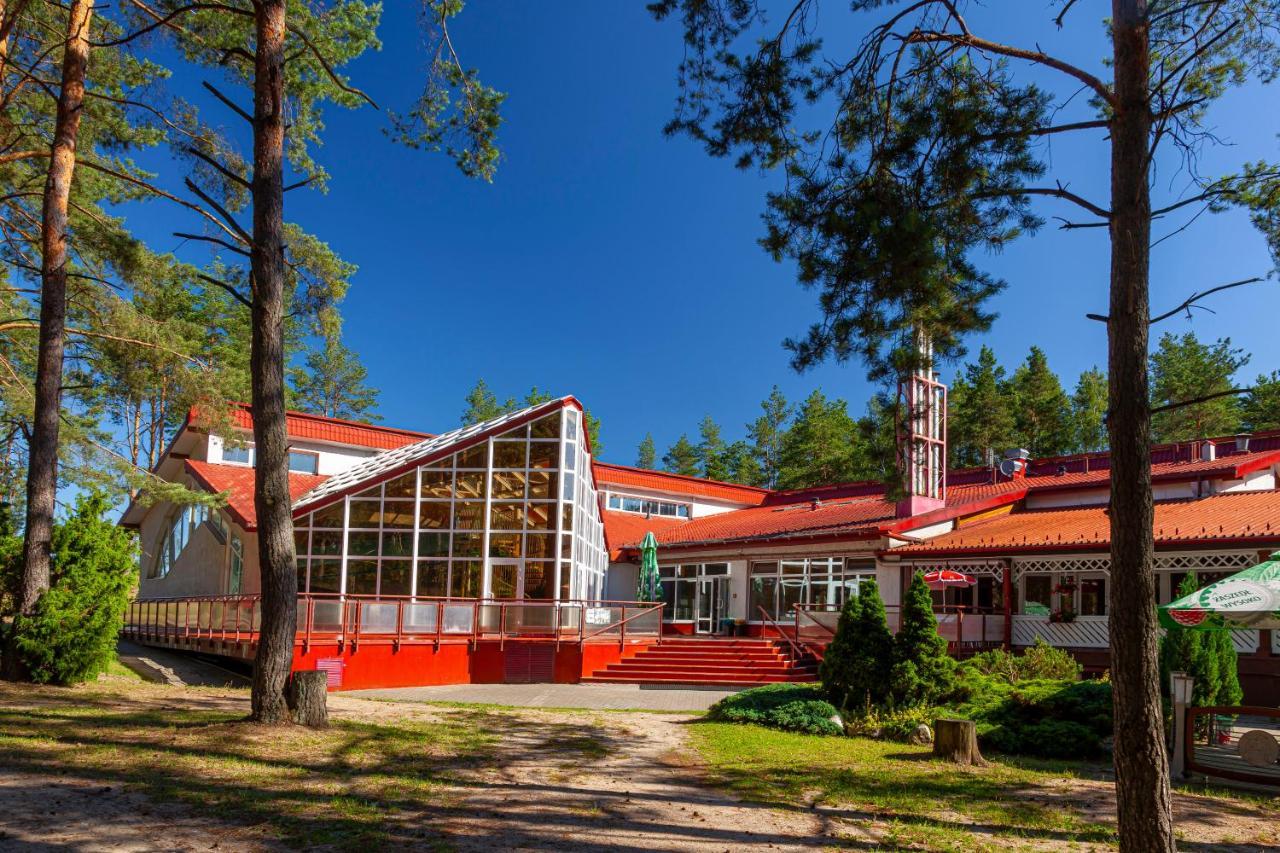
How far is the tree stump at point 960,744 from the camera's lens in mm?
10039

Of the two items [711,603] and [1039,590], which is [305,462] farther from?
[1039,590]

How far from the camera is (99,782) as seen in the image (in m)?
6.89

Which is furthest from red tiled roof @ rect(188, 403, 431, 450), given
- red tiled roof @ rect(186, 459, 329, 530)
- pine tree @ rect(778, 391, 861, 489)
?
pine tree @ rect(778, 391, 861, 489)

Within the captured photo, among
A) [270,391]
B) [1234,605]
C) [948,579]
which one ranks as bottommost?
[948,579]

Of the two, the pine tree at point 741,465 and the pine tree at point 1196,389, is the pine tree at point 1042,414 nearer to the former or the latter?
the pine tree at point 1196,389

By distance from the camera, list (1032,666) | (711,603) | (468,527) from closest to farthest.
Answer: (1032,666), (468,527), (711,603)

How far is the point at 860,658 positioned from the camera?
13.2 metres

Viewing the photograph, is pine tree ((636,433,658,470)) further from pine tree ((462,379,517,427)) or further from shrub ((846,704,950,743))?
shrub ((846,704,950,743))

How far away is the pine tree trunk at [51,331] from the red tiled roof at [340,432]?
13.1m

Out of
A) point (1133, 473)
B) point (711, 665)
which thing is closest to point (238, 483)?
point (711, 665)

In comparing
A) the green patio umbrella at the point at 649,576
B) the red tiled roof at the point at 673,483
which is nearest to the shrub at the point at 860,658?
the green patio umbrella at the point at 649,576

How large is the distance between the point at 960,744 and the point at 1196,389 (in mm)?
39618

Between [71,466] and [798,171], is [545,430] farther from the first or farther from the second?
[798,171]

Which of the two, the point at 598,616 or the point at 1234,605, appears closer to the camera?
the point at 1234,605
